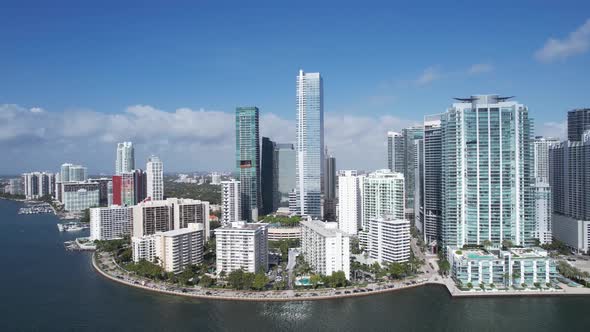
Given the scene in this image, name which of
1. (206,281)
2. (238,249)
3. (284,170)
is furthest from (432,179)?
(284,170)

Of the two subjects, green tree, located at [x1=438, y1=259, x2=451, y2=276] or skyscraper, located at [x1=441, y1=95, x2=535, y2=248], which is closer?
green tree, located at [x1=438, y1=259, x2=451, y2=276]

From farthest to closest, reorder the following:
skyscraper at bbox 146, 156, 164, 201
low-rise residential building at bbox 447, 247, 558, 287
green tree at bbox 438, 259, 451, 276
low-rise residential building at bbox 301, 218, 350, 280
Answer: skyscraper at bbox 146, 156, 164, 201 → green tree at bbox 438, 259, 451, 276 → low-rise residential building at bbox 301, 218, 350, 280 → low-rise residential building at bbox 447, 247, 558, 287

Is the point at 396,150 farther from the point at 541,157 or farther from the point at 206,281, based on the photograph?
the point at 206,281

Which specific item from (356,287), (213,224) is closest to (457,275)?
(356,287)

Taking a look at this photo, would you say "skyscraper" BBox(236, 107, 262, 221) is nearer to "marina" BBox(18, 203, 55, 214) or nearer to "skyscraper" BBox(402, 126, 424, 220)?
"skyscraper" BBox(402, 126, 424, 220)

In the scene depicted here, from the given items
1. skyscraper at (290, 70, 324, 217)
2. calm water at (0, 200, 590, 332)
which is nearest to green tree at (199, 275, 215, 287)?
calm water at (0, 200, 590, 332)

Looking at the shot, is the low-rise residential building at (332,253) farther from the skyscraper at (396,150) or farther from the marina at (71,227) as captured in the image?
the marina at (71,227)

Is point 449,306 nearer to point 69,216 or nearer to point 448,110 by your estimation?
point 448,110
